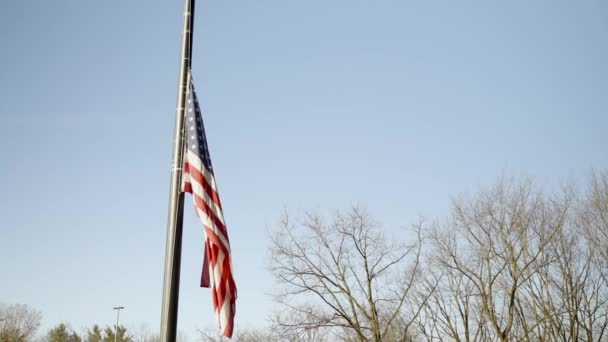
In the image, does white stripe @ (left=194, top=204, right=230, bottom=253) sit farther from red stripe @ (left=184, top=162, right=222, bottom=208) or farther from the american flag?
red stripe @ (left=184, top=162, right=222, bottom=208)

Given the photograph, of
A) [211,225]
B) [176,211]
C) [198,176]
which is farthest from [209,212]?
[176,211]

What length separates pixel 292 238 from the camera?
84.6ft

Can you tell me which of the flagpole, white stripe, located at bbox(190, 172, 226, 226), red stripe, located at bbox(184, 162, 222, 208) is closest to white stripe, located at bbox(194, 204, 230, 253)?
white stripe, located at bbox(190, 172, 226, 226)

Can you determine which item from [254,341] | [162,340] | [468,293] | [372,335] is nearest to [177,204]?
[162,340]

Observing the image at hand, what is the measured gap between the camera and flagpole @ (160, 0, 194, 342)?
15.7 ft

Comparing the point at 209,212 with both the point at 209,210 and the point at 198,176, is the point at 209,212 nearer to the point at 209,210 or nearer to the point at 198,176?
the point at 209,210

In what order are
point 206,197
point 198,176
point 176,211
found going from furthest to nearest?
point 206,197
point 198,176
point 176,211

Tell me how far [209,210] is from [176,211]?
685 mm

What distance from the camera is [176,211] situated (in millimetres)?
5270

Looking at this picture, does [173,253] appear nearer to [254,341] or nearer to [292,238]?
[292,238]

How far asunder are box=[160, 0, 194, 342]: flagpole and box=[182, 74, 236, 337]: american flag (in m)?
0.10

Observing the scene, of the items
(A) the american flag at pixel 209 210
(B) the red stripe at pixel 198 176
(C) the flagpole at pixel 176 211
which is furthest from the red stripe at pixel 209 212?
(C) the flagpole at pixel 176 211

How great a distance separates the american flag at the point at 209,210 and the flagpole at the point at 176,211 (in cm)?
10

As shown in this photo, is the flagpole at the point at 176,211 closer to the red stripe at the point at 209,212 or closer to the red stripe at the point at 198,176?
the red stripe at the point at 198,176
